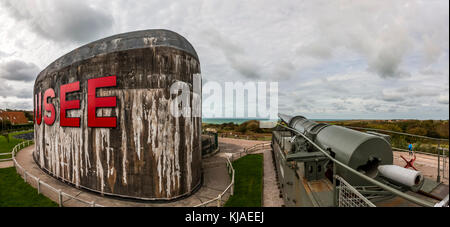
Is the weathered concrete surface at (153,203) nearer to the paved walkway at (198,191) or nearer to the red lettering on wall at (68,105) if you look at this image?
the paved walkway at (198,191)

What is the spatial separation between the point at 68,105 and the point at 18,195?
417cm

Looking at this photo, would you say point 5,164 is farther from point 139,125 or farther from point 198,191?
point 198,191

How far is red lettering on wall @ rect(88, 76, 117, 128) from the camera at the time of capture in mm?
6301

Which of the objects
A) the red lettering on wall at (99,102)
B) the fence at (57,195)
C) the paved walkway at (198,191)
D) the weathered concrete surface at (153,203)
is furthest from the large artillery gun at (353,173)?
the red lettering on wall at (99,102)

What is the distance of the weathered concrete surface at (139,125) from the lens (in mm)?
6203

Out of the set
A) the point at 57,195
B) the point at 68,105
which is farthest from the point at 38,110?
the point at 57,195

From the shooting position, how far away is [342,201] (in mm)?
3016

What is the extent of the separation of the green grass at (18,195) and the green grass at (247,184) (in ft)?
22.8

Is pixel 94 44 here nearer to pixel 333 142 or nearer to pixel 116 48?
pixel 116 48

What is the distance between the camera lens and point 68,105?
7.37 metres

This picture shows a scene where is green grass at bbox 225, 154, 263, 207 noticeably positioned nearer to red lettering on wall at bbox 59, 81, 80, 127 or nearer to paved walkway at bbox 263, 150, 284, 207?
paved walkway at bbox 263, 150, 284, 207

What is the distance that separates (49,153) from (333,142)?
1345 centimetres

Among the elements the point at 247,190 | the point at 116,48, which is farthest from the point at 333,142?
the point at 116,48

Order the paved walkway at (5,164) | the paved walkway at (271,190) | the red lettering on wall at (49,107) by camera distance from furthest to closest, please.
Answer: the paved walkway at (5,164) → the red lettering on wall at (49,107) → the paved walkway at (271,190)
